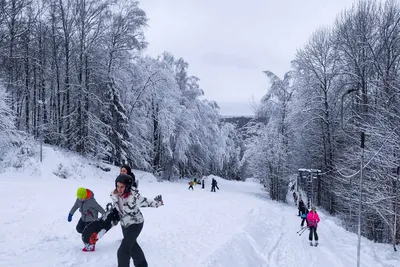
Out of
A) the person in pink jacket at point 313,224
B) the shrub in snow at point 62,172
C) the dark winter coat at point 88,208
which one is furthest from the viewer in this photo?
the shrub in snow at point 62,172

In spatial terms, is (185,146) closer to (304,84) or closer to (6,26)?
(304,84)

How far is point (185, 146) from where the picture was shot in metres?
35.6

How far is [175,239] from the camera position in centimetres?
938

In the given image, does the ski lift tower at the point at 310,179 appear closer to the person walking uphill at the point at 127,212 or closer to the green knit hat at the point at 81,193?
the green knit hat at the point at 81,193

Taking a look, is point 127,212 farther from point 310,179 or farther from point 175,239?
point 310,179

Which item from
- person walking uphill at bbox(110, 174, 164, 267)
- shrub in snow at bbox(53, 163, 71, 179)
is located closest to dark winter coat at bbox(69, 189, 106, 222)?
person walking uphill at bbox(110, 174, 164, 267)

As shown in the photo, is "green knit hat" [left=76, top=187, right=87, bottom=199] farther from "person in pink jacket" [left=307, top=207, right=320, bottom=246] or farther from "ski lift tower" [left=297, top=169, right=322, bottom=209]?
"ski lift tower" [left=297, top=169, right=322, bottom=209]

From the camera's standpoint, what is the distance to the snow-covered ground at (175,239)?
281 inches

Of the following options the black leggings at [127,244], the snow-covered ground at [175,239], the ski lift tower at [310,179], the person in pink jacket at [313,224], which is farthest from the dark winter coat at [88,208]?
the ski lift tower at [310,179]

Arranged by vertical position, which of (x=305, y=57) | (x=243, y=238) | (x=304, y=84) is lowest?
(x=243, y=238)

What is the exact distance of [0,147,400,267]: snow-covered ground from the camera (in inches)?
281

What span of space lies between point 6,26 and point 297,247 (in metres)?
25.2

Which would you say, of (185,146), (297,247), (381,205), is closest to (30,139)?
(185,146)

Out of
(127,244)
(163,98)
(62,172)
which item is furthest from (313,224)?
(163,98)
